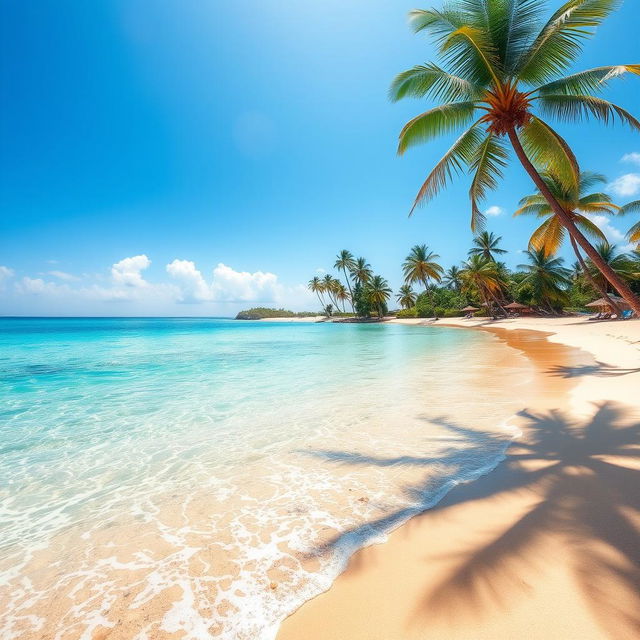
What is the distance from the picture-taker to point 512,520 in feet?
8.76

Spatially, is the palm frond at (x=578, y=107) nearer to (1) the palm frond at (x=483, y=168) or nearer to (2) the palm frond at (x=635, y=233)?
(1) the palm frond at (x=483, y=168)

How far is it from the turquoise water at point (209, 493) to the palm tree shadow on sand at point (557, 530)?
37 cm

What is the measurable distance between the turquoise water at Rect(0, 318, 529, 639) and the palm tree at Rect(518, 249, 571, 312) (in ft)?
124

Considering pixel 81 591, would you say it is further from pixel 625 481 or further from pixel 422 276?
pixel 422 276

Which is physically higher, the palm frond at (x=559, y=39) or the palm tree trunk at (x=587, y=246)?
the palm frond at (x=559, y=39)

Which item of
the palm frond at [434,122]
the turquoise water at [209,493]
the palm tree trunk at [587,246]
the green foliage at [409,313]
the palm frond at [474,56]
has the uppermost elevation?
the palm frond at [474,56]

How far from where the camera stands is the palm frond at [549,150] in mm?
8328

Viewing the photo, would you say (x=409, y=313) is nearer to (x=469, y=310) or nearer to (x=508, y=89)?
(x=469, y=310)

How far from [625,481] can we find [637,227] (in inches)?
988

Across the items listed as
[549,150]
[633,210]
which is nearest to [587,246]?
[549,150]

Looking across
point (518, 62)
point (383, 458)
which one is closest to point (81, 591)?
point (383, 458)

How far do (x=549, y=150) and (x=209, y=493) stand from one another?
37.2ft

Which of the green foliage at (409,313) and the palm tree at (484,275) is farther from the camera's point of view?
the green foliage at (409,313)

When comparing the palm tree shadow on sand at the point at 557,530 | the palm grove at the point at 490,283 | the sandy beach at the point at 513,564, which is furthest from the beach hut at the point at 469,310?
the sandy beach at the point at 513,564
